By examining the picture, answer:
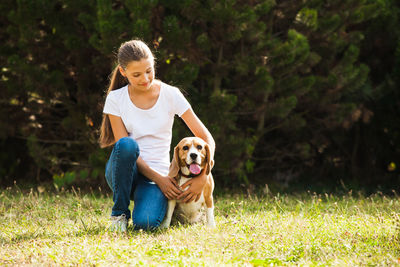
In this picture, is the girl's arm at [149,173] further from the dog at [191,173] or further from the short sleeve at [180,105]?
the short sleeve at [180,105]

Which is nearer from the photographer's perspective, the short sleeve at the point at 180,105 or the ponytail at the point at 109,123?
the short sleeve at the point at 180,105

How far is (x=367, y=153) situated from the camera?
8.80 m

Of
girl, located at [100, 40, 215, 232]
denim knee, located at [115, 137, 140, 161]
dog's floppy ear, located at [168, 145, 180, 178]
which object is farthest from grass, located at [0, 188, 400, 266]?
denim knee, located at [115, 137, 140, 161]

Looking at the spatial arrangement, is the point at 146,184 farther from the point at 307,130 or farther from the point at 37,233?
the point at 307,130

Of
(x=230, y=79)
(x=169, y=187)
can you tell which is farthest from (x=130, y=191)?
(x=230, y=79)

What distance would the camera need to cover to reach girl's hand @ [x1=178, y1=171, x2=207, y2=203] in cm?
374

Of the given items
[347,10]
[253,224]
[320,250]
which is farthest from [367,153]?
[320,250]

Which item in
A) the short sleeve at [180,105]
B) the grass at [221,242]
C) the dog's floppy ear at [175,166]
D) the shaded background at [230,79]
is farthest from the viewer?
the shaded background at [230,79]

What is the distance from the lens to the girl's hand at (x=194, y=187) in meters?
3.74

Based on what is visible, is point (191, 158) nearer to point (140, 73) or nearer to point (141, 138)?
point (141, 138)

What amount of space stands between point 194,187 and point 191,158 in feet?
0.79

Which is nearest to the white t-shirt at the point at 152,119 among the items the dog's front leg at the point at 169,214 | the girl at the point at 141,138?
the girl at the point at 141,138

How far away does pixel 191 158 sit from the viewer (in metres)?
3.65

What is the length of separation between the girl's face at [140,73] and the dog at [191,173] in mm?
554
